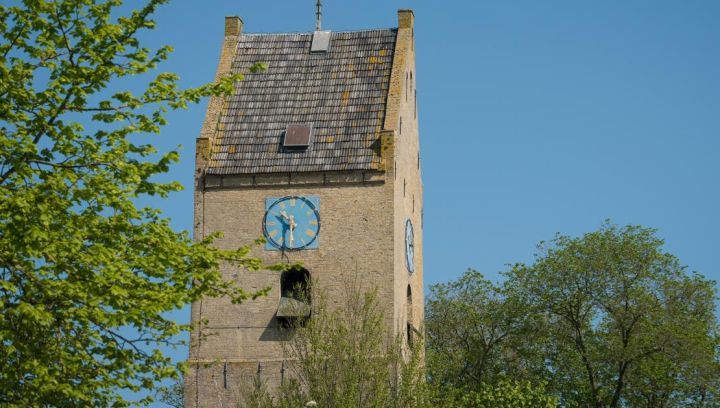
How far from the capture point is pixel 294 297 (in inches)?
1801

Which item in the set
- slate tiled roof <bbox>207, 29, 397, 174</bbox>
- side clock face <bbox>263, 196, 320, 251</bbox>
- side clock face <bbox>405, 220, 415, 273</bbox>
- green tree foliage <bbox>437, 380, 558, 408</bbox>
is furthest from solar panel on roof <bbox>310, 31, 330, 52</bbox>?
green tree foliage <bbox>437, 380, 558, 408</bbox>

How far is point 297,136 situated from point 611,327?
50.6 ft

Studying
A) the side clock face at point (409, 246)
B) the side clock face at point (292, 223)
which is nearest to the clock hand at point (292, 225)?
the side clock face at point (292, 223)

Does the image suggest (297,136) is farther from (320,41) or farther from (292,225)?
(320,41)

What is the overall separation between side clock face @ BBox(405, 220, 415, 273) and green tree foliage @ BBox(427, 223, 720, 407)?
5786mm

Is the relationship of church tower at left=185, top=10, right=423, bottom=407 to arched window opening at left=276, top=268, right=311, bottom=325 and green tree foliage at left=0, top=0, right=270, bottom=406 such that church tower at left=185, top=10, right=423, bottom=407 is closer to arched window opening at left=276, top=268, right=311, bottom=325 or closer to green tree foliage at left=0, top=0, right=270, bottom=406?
arched window opening at left=276, top=268, right=311, bottom=325

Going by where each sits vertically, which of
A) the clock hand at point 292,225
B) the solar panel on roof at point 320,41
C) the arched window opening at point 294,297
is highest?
the solar panel on roof at point 320,41

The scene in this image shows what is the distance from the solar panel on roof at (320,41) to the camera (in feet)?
163

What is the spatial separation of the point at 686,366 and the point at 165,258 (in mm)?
32333

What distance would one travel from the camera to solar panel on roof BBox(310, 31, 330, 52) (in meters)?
49.6

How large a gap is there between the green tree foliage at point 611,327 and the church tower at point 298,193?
8.82 meters

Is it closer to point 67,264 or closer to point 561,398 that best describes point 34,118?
point 67,264

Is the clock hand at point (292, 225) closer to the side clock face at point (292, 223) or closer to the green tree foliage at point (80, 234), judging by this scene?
the side clock face at point (292, 223)

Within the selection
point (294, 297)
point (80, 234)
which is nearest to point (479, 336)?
point (294, 297)
